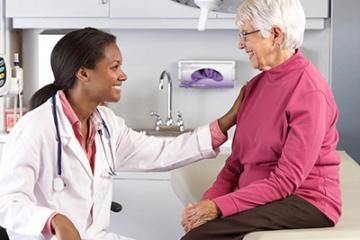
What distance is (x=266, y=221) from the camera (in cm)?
189

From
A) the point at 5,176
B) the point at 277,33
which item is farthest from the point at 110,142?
the point at 277,33

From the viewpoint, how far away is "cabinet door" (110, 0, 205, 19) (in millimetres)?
3844

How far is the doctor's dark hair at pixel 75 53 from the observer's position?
2.15 meters

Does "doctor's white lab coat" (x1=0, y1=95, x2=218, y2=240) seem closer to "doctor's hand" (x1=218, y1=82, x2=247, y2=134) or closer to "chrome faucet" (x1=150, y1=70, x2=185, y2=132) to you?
"doctor's hand" (x1=218, y1=82, x2=247, y2=134)

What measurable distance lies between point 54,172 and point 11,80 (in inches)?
62.8

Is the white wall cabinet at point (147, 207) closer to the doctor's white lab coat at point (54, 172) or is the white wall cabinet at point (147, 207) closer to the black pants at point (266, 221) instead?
the doctor's white lab coat at point (54, 172)

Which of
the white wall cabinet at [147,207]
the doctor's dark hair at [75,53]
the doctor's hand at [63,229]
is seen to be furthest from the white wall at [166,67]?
the doctor's hand at [63,229]

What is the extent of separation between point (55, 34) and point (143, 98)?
0.63 meters

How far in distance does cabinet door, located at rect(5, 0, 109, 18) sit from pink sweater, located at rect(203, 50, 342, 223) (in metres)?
1.96

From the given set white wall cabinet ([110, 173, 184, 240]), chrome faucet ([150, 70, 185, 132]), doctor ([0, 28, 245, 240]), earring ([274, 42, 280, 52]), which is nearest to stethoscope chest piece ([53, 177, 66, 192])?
doctor ([0, 28, 245, 240])

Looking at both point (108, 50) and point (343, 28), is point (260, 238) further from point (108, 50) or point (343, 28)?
point (343, 28)

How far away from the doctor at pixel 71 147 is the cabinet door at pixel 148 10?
1.55 meters

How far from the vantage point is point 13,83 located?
361cm

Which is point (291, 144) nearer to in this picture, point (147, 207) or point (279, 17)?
point (279, 17)
